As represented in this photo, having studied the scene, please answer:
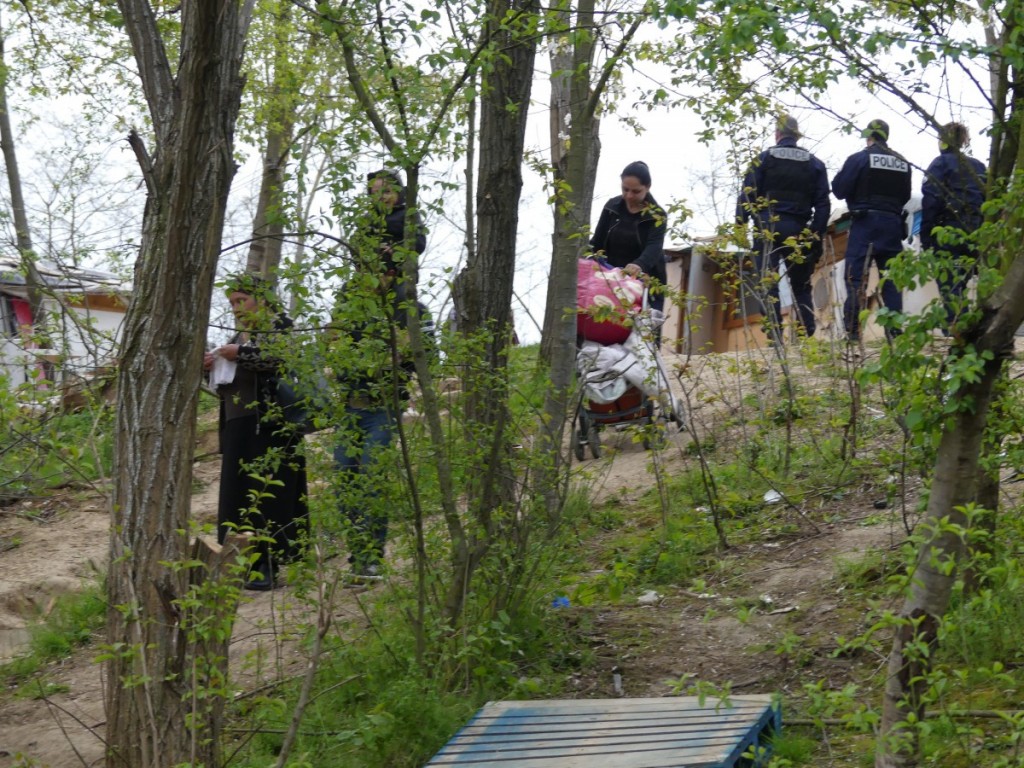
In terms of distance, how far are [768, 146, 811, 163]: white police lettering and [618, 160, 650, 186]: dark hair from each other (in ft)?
4.03

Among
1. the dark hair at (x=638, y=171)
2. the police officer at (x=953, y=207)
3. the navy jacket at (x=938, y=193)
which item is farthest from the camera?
the dark hair at (x=638, y=171)

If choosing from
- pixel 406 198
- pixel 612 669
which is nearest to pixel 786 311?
pixel 612 669

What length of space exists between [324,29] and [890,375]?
2.89 meters

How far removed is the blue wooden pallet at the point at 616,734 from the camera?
440 cm

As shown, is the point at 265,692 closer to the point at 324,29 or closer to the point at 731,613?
the point at 731,613

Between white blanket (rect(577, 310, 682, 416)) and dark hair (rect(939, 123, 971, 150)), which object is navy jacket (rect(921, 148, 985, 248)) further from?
dark hair (rect(939, 123, 971, 150))

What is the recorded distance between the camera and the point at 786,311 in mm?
11875

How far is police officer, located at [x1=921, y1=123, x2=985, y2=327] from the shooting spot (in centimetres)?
430

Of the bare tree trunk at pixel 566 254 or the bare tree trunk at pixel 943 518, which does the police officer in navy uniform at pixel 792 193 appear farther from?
the bare tree trunk at pixel 943 518

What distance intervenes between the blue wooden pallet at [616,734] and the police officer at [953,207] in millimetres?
1637

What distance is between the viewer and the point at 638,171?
9.92m

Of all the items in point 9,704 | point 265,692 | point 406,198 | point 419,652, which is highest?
point 406,198

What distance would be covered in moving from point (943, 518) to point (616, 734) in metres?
1.50

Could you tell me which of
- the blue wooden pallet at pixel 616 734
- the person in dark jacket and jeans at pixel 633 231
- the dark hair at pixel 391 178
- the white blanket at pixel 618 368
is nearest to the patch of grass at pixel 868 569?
the blue wooden pallet at pixel 616 734
